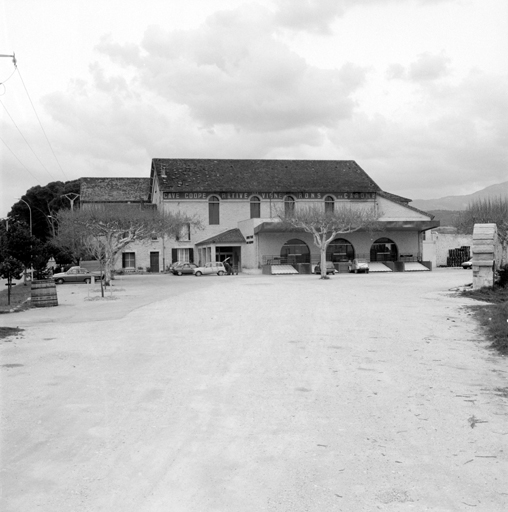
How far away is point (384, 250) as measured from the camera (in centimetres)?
6144

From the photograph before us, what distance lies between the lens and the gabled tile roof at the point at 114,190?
66.4 metres

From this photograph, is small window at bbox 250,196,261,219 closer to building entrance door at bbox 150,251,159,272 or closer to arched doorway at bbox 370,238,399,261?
building entrance door at bbox 150,251,159,272

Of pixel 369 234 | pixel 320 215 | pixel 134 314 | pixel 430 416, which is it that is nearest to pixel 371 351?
pixel 430 416

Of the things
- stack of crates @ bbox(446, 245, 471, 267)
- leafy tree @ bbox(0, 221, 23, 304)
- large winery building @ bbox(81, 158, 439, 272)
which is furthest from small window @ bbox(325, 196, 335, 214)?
leafy tree @ bbox(0, 221, 23, 304)

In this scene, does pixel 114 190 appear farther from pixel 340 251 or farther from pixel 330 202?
pixel 340 251

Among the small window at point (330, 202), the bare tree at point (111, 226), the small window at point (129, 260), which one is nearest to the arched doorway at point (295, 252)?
the small window at point (330, 202)

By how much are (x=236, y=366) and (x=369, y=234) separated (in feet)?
166

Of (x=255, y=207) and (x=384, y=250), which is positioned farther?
(x=255, y=207)

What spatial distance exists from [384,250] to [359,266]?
6.48 m

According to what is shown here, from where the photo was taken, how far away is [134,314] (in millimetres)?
19984

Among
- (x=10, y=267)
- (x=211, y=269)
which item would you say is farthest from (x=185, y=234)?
(x=10, y=267)

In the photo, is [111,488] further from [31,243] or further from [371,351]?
[31,243]

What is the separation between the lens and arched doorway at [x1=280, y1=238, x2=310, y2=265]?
58.2 meters

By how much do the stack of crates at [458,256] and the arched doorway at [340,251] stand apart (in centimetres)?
1498
